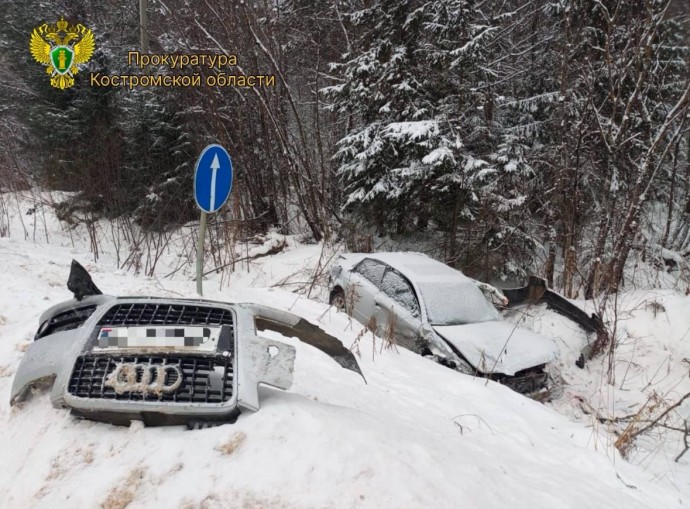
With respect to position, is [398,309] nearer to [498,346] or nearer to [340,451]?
[498,346]

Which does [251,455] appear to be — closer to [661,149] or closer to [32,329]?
[32,329]

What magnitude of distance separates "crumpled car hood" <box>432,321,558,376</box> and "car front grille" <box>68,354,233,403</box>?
362cm

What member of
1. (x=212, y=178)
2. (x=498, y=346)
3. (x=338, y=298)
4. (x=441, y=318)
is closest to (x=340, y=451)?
(x=212, y=178)

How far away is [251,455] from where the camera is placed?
156cm

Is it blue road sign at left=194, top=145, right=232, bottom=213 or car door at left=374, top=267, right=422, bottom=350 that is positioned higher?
blue road sign at left=194, top=145, right=232, bottom=213

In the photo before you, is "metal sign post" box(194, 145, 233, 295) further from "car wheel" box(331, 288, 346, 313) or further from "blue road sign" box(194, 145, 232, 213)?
"car wheel" box(331, 288, 346, 313)

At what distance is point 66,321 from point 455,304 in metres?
4.78

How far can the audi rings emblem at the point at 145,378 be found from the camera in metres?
1.62

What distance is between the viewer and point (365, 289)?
645 cm

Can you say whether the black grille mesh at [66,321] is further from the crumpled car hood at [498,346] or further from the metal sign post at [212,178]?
the crumpled car hood at [498,346]

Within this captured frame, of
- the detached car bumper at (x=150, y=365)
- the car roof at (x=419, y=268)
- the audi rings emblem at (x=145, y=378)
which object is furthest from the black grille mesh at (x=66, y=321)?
the car roof at (x=419, y=268)

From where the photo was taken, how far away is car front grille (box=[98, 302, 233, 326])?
203 centimetres

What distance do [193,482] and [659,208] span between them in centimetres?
1406

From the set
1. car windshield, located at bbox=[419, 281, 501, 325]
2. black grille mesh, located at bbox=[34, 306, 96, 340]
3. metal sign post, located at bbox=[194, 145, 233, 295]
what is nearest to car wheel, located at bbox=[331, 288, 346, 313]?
car windshield, located at bbox=[419, 281, 501, 325]
